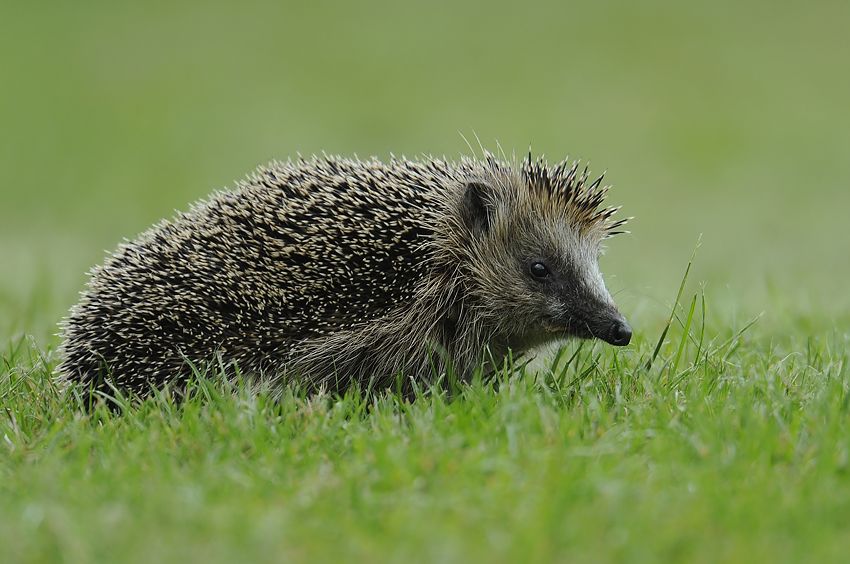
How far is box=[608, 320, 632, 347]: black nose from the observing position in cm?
633

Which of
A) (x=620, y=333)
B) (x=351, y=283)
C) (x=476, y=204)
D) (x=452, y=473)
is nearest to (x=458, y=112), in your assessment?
(x=476, y=204)

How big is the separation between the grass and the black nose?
19 cm

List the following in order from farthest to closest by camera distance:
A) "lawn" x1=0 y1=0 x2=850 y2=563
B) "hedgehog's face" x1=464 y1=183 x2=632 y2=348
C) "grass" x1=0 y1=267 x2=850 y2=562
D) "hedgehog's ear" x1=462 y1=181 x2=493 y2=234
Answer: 1. "hedgehog's ear" x1=462 y1=181 x2=493 y2=234
2. "hedgehog's face" x1=464 y1=183 x2=632 y2=348
3. "lawn" x1=0 y1=0 x2=850 y2=563
4. "grass" x1=0 y1=267 x2=850 y2=562

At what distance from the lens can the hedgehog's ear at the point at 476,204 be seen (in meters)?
6.71

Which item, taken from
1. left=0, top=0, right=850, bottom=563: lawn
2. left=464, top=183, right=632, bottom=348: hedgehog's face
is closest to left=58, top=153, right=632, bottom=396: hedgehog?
left=464, top=183, right=632, bottom=348: hedgehog's face

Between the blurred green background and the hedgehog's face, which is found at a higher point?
the blurred green background

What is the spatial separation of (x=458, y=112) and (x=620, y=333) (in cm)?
1842

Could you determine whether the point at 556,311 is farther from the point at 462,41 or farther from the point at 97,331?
the point at 462,41

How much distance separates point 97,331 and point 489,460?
2.78m

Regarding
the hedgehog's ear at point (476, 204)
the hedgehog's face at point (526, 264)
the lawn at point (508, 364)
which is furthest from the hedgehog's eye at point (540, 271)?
the lawn at point (508, 364)

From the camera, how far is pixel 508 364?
6883 mm

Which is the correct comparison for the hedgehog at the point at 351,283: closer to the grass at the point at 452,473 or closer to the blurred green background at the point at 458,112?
the grass at the point at 452,473

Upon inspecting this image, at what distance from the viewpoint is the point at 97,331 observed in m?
6.53

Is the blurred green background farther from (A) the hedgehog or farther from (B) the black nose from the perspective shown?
(B) the black nose
